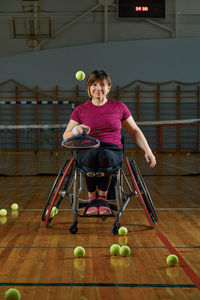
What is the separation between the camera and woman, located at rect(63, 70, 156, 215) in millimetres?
3332

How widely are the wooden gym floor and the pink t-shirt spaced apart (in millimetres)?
845

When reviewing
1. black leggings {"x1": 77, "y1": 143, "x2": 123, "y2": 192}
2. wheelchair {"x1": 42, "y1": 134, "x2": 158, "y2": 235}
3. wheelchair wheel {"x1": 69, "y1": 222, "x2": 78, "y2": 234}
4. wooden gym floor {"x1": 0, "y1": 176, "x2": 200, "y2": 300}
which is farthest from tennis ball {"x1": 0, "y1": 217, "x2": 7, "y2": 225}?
black leggings {"x1": 77, "y1": 143, "x2": 123, "y2": 192}

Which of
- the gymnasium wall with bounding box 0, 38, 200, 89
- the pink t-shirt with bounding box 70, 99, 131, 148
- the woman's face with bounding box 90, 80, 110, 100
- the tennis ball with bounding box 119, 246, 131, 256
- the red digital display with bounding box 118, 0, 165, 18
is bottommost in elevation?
the tennis ball with bounding box 119, 246, 131, 256

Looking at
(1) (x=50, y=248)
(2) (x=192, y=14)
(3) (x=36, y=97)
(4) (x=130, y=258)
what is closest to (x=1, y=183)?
(1) (x=50, y=248)

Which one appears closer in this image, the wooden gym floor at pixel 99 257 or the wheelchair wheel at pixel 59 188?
the wooden gym floor at pixel 99 257

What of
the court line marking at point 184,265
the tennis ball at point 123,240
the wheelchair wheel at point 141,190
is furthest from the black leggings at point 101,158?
the court line marking at point 184,265

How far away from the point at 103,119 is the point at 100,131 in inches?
4.4

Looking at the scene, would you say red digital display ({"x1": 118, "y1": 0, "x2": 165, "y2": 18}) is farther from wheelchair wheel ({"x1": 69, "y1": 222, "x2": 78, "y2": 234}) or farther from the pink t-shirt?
wheelchair wheel ({"x1": 69, "y1": 222, "x2": 78, "y2": 234})

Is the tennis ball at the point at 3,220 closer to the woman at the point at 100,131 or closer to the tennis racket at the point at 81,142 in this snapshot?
the woman at the point at 100,131

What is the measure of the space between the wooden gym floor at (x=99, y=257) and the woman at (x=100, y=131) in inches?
14.5

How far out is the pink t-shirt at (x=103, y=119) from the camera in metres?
3.52

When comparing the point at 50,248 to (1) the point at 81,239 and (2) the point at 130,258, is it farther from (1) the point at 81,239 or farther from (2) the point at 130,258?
(2) the point at 130,258

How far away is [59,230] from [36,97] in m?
12.3

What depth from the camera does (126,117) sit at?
3723 mm
